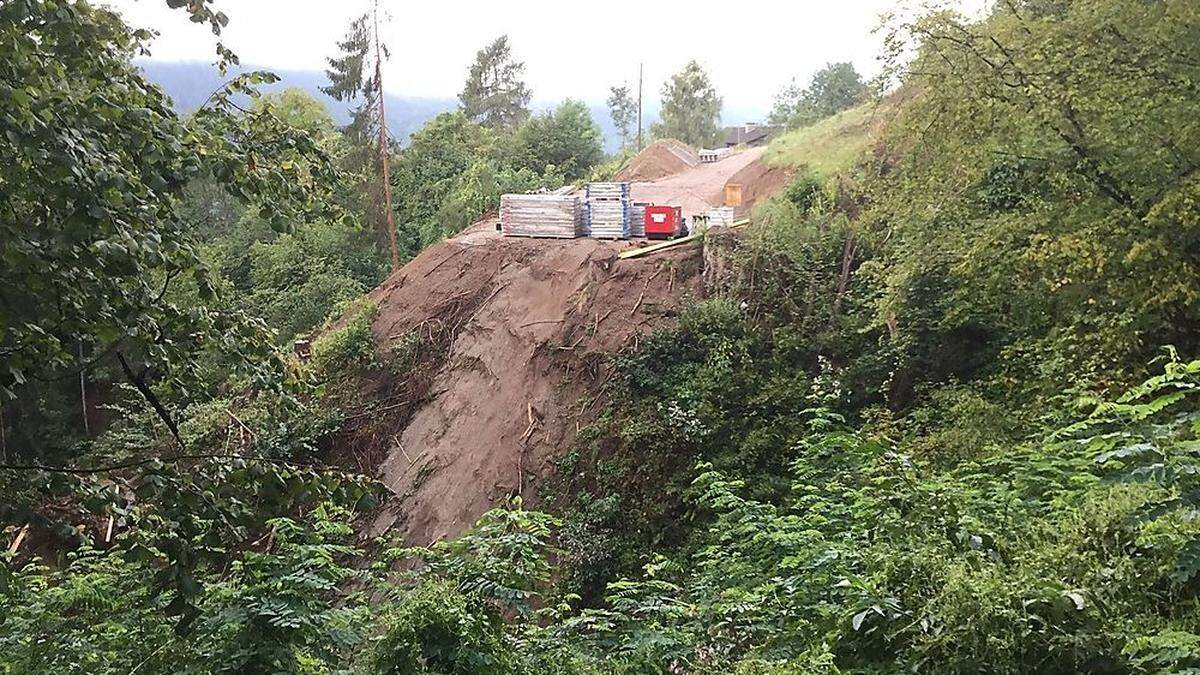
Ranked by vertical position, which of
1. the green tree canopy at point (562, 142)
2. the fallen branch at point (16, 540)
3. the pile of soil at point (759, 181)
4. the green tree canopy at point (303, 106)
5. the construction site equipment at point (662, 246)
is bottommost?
the fallen branch at point (16, 540)

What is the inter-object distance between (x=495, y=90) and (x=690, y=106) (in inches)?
552

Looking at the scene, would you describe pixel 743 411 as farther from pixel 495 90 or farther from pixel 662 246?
pixel 495 90

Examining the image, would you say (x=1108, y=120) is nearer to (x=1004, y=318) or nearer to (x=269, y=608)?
(x=1004, y=318)

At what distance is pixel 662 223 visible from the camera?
1706 centimetres

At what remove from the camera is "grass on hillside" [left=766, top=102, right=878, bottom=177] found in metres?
17.4

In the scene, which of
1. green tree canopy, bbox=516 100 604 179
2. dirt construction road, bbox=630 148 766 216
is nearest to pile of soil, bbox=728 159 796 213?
dirt construction road, bbox=630 148 766 216

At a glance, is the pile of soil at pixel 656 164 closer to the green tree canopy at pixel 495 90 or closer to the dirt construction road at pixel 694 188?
the dirt construction road at pixel 694 188

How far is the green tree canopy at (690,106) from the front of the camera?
5544 centimetres

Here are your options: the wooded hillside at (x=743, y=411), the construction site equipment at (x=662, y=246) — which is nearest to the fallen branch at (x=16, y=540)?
the wooded hillside at (x=743, y=411)

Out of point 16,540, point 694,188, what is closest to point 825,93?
point 694,188

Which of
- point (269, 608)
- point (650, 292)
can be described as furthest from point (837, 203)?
point (269, 608)

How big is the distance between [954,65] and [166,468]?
9360 millimetres

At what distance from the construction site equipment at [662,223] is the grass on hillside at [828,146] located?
11.0 feet

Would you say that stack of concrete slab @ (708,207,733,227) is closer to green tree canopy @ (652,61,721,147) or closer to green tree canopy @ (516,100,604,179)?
green tree canopy @ (516,100,604,179)
